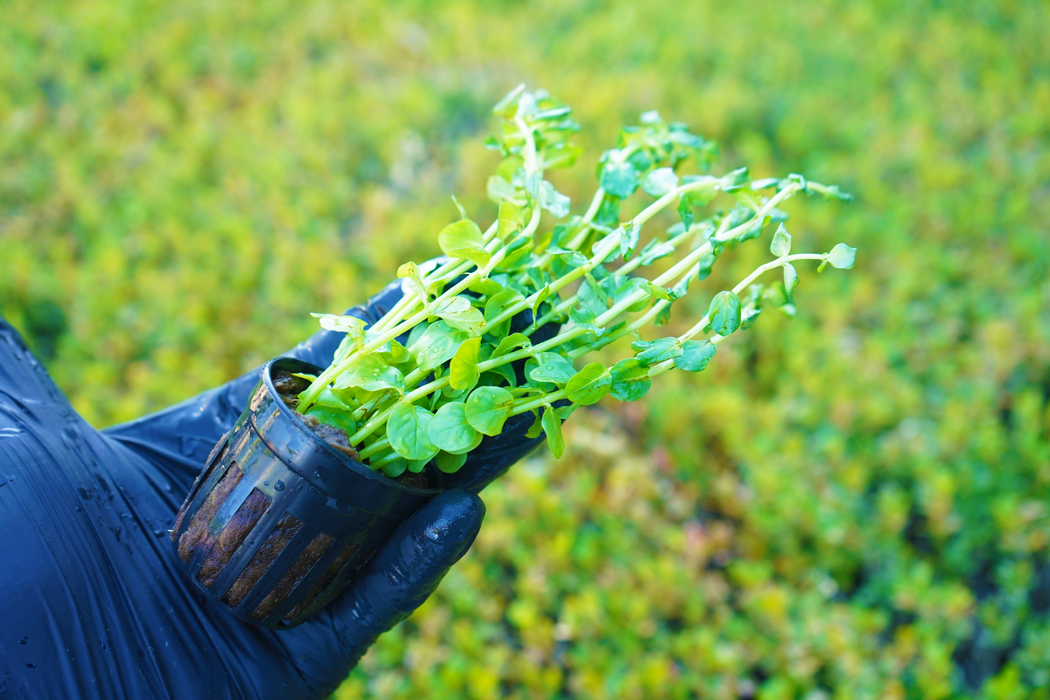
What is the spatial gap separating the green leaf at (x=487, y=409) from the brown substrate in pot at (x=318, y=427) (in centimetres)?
15

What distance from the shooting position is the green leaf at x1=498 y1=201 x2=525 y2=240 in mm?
820

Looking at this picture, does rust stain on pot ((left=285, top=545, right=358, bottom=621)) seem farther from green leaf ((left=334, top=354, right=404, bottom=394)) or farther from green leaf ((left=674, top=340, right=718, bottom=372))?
green leaf ((left=674, top=340, right=718, bottom=372))

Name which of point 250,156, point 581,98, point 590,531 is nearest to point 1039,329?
point 590,531

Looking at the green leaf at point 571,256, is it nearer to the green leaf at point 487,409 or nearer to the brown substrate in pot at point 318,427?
the green leaf at point 487,409

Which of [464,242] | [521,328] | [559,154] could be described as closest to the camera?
[464,242]

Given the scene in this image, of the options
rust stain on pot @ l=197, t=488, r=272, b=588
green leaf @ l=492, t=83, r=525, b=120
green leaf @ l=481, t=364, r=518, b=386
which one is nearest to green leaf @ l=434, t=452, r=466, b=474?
green leaf @ l=481, t=364, r=518, b=386

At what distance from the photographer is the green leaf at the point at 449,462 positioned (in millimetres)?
907

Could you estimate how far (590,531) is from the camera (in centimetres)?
169

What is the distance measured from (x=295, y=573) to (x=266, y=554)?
5cm

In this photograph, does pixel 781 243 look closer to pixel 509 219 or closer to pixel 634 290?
pixel 634 290

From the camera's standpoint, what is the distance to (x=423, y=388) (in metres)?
0.81

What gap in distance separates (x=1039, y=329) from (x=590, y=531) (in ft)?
5.08

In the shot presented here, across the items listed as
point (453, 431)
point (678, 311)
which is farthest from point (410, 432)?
point (678, 311)

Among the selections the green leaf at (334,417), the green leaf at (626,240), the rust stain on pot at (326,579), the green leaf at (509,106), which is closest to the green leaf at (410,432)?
the green leaf at (334,417)
